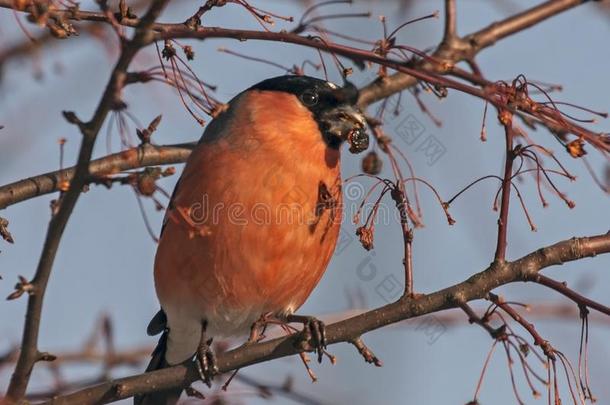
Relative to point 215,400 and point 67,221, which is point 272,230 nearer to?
point 215,400

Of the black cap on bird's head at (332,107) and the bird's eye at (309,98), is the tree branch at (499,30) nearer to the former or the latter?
the black cap on bird's head at (332,107)

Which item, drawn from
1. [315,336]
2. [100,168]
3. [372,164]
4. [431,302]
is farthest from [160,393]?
[431,302]

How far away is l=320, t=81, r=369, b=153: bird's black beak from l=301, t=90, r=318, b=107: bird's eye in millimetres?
103

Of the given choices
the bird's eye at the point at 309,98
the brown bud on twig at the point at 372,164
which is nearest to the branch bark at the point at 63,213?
the brown bud on twig at the point at 372,164

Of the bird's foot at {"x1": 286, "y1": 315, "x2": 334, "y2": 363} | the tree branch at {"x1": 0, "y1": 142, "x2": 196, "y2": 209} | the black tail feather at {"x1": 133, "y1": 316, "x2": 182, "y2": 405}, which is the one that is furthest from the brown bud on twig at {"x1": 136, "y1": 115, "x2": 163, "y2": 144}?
the black tail feather at {"x1": 133, "y1": 316, "x2": 182, "y2": 405}

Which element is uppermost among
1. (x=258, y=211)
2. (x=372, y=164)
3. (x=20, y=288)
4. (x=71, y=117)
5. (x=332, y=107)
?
(x=332, y=107)

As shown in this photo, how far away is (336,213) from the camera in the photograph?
4.41 meters

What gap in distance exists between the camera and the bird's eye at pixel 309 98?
466cm

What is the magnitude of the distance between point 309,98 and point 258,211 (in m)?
0.78

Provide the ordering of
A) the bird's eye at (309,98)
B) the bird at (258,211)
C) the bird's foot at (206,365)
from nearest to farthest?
1. the bird's foot at (206,365)
2. the bird at (258,211)
3. the bird's eye at (309,98)

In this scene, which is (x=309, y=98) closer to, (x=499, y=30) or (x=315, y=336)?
(x=499, y=30)

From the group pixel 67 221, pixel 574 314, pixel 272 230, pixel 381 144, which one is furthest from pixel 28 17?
pixel 574 314

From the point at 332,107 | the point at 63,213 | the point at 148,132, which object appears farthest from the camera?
the point at 332,107

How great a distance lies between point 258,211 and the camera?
4.18 metres
